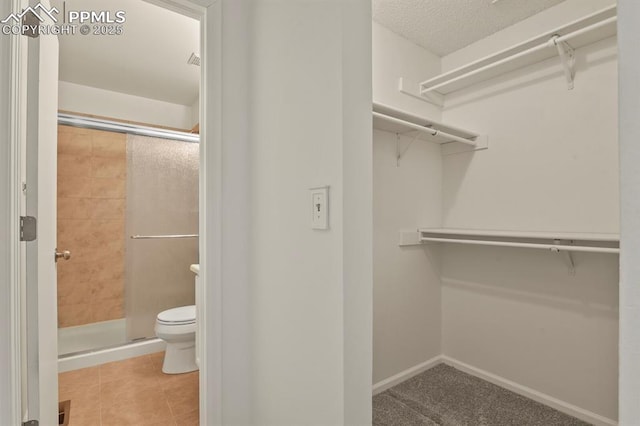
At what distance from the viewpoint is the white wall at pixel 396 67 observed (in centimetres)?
208

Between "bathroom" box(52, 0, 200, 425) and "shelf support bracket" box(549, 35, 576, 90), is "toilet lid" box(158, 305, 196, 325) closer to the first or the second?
"bathroom" box(52, 0, 200, 425)

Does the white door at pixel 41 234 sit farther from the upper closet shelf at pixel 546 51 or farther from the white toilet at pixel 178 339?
the upper closet shelf at pixel 546 51

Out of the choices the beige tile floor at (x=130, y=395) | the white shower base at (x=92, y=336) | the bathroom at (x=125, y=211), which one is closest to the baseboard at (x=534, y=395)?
the beige tile floor at (x=130, y=395)

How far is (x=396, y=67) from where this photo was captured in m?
2.18

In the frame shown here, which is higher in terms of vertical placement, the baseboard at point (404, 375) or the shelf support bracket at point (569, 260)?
the shelf support bracket at point (569, 260)

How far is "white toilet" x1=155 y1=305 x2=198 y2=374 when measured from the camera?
223 cm

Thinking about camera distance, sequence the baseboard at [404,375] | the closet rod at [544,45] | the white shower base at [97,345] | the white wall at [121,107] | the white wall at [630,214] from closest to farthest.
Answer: the white wall at [630,214], the closet rod at [544,45], the baseboard at [404,375], the white shower base at [97,345], the white wall at [121,107]

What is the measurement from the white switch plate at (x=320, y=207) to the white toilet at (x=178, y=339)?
1.78 metres

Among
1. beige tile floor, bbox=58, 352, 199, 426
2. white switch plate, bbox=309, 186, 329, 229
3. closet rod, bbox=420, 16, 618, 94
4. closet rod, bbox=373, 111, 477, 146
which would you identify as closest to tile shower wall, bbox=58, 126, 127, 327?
beige tile floor, bbox=58, 352, 199, 426

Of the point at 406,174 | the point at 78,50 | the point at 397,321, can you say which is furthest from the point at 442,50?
the point at 78,50

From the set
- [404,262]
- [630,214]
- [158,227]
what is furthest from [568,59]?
[158,227]

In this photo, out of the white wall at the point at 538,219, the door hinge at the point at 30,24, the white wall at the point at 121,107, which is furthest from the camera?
the white wall at the point at 121,107

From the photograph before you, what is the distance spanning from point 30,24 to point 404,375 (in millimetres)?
2579

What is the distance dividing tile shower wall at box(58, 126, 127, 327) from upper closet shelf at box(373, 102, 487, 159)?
2517mm
